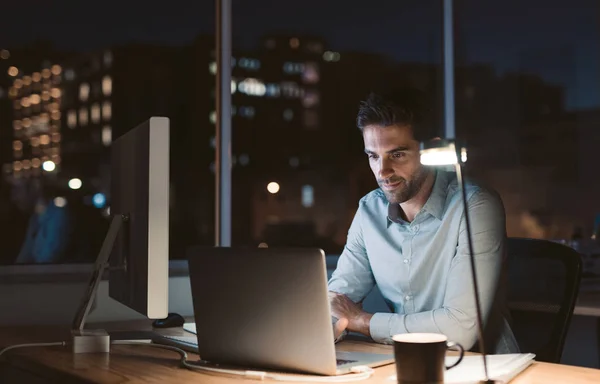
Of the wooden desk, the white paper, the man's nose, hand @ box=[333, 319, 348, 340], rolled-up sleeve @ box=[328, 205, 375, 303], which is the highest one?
the man's nose

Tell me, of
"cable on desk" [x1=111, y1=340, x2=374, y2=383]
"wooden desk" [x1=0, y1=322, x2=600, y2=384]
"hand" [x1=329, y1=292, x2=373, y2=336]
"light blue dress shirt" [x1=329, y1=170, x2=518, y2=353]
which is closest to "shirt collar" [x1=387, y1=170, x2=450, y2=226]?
"light blue dress shirt" [x1=329, y1=170, x2=518, y2=353]

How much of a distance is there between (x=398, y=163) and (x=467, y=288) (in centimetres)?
49

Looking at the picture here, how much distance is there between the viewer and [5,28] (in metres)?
3.12

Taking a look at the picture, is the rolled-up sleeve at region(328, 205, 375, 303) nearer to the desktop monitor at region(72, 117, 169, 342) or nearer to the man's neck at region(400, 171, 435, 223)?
the man's neck at region(400, 171, 435, 223)

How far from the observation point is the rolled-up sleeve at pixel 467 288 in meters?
1.78

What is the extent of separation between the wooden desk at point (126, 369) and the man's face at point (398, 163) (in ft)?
1.85

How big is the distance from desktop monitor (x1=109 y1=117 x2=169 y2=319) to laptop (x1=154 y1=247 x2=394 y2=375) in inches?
2.9

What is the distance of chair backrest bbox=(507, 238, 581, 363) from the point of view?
1.88 m

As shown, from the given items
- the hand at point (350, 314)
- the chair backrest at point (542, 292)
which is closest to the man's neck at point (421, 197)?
the chair backrest at point (542, 292)

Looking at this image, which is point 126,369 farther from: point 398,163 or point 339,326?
point 398,163

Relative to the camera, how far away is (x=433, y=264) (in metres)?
2.10

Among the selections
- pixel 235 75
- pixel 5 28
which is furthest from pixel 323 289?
pixel 5 28

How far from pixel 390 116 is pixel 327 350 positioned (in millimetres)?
1028

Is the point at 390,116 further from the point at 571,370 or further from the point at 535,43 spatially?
the point at 535,43
